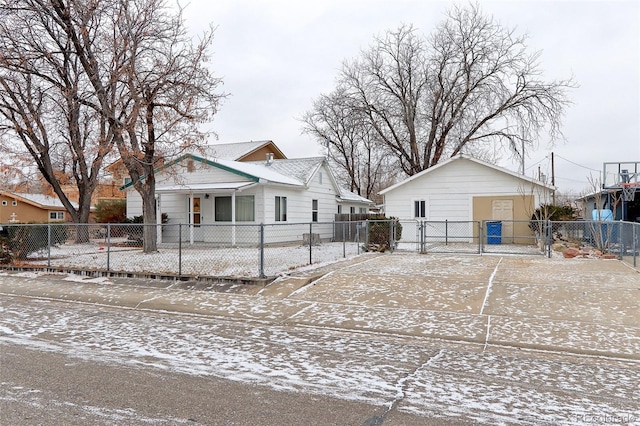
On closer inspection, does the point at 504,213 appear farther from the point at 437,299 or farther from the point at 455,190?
the point at 437,299

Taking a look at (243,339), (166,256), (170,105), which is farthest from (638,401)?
(170,105)

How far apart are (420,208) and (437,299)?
14.7 meters

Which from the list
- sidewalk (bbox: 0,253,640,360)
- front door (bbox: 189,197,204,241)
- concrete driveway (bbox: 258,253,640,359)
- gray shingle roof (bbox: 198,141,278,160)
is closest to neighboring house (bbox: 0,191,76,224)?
gray shingle roof (bbox: 198,141,278,160)

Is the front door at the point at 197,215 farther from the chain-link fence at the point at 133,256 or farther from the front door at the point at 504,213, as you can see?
the front door at the point at 504,213

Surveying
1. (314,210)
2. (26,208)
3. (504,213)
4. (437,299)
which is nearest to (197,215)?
(314,210)

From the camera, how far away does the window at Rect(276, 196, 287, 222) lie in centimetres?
2170

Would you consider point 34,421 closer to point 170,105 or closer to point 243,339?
point 243,339

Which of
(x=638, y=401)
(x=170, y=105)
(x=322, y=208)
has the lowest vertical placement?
(x=638, y=401)

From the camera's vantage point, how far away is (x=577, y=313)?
7805 millimetres

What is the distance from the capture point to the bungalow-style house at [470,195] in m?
21.3

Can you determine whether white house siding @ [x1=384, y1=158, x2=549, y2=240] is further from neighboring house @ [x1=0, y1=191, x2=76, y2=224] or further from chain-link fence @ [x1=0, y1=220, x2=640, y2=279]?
neighboring house @ [x1=0, y1=191, x2=76, y2=224]

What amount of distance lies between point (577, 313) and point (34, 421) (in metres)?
7.79

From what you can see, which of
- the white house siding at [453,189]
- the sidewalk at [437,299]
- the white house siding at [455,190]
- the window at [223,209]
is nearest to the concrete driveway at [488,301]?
the sidewalk at [437,299]

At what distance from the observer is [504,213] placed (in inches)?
851
